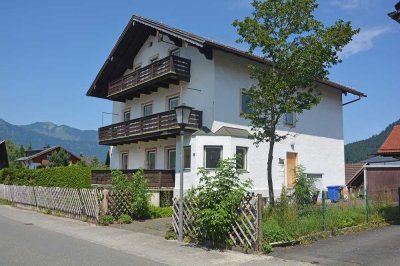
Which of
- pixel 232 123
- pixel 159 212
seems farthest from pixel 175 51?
pixel 159 212

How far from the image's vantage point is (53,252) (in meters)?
11.1

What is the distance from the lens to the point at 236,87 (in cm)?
2350

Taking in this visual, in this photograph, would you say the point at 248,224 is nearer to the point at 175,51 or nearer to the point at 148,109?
the point at 175,51

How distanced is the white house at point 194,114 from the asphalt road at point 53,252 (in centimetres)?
→ 878

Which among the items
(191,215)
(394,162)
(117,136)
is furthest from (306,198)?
(394,162)

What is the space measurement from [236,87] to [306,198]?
844 cm

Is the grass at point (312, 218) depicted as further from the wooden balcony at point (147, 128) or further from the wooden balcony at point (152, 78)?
the wooden balcony at point (152, 78)

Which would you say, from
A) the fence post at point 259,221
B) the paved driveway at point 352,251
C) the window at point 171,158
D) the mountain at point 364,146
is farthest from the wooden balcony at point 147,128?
the mountain at point 364,146

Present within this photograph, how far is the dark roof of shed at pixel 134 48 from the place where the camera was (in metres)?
22.2

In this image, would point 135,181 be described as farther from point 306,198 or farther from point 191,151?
point 306,198

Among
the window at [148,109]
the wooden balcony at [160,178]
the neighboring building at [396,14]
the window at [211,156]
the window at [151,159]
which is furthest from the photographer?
the window at [148,109]

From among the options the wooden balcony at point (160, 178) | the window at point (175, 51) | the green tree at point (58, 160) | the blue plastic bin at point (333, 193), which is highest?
the window at point (175, 51)

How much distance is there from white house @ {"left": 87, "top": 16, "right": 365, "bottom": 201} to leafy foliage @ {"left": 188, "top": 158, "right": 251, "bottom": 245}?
9.05 meters

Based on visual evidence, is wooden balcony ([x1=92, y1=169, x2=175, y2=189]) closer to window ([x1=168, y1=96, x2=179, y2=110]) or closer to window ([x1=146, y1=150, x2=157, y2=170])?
window ([x1=146, y1=150, x2=157, y2=170])
